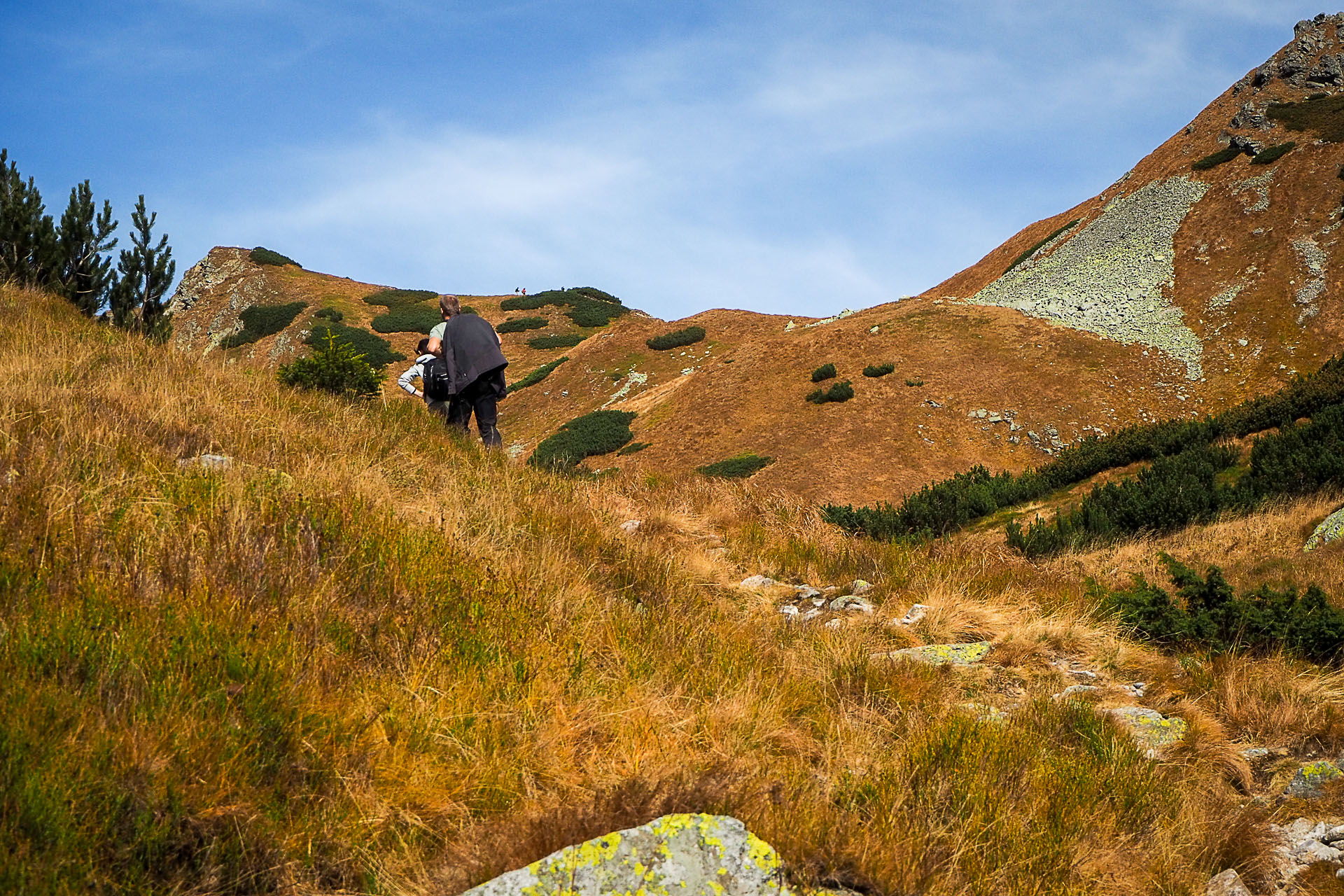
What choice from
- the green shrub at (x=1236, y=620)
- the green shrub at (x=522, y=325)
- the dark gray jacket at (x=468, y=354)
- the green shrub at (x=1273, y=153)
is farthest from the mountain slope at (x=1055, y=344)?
the green shrub at (x=1236, y=620)

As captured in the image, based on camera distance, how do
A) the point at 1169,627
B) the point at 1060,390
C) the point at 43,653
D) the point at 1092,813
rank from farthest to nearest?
1. the point at 1060,390
2. the point at 1169,627
3. the point at 1092,813
4. the point at 43,653

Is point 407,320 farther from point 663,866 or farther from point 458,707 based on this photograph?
point 663,866

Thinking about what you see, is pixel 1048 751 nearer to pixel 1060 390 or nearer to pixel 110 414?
pixel 110 414

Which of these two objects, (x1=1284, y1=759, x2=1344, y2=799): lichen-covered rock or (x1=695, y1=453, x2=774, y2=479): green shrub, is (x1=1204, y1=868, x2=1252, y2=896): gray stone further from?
(x1=695, y1=453, x2=774, y2=479): green shrub

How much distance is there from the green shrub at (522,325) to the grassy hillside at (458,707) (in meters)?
43.8

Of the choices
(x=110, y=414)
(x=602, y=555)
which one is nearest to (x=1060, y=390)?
Answer: (x=602, y=555)

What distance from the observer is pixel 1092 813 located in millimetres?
3201

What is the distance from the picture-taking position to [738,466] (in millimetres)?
23609

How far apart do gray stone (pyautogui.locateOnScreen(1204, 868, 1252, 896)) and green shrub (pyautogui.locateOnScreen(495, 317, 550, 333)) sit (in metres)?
47.2

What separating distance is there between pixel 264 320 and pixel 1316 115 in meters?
53.3

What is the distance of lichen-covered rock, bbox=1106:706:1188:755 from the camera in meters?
4.16

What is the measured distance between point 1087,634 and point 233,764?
5.28 meters

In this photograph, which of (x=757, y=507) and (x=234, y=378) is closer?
(x=234, y=378)

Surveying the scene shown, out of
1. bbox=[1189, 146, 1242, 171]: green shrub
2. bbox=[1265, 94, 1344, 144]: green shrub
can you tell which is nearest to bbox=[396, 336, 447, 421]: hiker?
bbox=[1265, 94, 1344, 144]: green shrub
